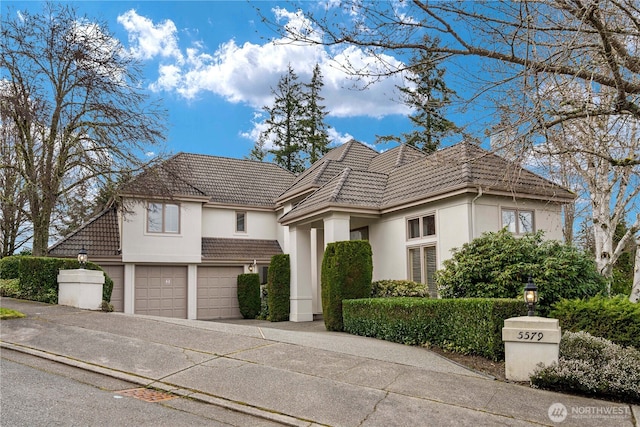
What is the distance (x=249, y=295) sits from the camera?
70.4 feet

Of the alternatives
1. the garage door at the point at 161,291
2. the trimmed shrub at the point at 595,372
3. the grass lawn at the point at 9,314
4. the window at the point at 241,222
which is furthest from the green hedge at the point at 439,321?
the window at the point at 241,222

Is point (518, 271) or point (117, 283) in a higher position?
point (518, 271)

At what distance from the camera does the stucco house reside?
14.1 m

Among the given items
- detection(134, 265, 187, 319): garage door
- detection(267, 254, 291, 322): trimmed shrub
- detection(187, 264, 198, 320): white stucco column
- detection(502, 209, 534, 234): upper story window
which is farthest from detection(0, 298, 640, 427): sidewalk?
detection(187, 264, 198, 320): white stucco column

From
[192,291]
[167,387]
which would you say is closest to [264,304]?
[192,291]

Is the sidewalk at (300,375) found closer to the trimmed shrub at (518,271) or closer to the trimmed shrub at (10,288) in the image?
the trimmed shrub at (518,271)

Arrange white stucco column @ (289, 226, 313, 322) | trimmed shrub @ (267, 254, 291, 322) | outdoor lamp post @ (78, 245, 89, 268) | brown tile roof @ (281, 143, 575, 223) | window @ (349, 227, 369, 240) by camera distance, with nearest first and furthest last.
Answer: outdoor lamp post @ (78, 245, 89, 268) → brown tile roof @ (281, 143, 575, 223) → window @ (349, 227, 369, 240) → white stucco column @ (289, 226, 313, 322) → trimmed shrub @ (267, 254, 291, 322)

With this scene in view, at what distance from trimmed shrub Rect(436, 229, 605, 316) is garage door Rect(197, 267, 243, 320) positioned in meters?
12.0

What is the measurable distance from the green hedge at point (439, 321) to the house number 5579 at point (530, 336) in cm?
120

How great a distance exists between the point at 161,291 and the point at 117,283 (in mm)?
1742

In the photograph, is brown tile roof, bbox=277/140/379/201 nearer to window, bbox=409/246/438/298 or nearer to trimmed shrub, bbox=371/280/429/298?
window, bbox=409/246/438/298

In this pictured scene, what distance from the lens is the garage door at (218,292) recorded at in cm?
2167

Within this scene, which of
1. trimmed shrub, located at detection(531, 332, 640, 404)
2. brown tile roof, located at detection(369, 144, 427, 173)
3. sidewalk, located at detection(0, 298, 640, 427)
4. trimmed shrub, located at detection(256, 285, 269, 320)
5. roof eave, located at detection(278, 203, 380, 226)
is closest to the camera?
sidewalk, located at detection(0, 298, 640, 427)

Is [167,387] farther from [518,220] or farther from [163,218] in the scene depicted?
[163,218]
